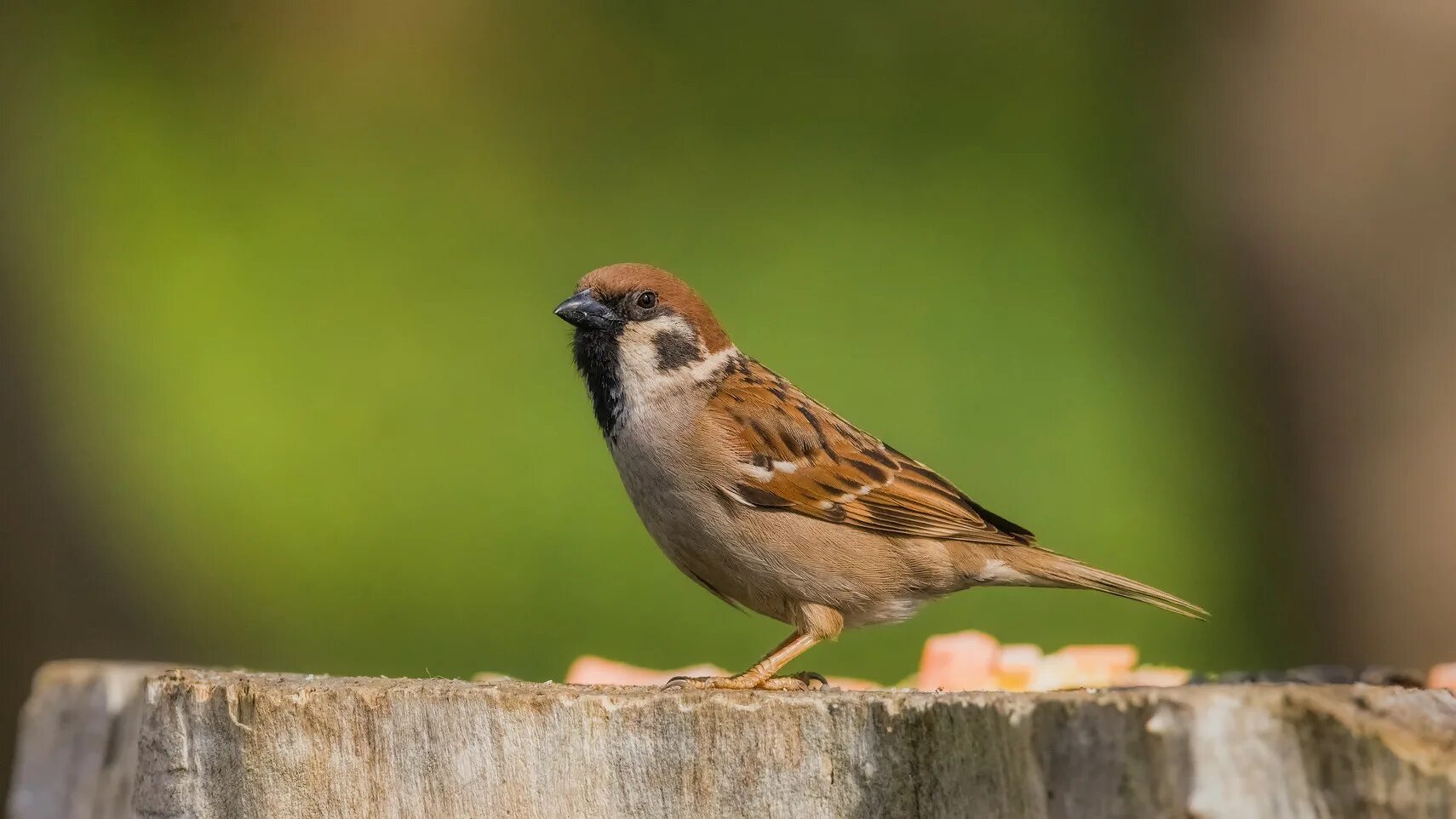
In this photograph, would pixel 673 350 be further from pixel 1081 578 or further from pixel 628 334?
pixel 1081 578

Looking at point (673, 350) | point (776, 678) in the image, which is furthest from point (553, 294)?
point (776, 678)

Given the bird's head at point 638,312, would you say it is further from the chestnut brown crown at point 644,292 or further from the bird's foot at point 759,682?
the bird's foot at point 759,682

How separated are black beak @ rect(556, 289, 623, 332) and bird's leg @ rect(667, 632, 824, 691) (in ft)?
2.36

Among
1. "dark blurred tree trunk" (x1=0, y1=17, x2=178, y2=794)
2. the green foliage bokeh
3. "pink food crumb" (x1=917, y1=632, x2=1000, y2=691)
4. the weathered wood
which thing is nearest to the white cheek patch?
"pink food crumb" (x1=917, y1=632, x2=1000, y2=691)

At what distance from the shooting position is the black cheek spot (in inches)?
130

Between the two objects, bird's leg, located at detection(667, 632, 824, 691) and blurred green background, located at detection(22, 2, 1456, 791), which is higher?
blurred green background, located at detection(22, 2, 1456, 791)

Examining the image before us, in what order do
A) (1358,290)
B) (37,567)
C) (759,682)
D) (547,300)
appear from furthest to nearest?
(547,300) → (37,567) → (1358,290) → (759,682)

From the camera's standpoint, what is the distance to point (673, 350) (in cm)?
332

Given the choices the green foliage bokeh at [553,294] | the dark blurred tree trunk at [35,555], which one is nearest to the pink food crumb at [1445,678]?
the green foliage bokeh at [553,294]

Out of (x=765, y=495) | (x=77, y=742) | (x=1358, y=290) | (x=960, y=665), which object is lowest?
(x=77, y=742)

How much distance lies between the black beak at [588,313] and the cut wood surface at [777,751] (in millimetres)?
1129

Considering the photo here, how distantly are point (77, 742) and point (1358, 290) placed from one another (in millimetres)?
3772

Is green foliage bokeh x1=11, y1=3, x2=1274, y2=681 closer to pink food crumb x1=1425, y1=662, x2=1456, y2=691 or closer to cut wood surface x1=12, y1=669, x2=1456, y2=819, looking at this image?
pink food crumb x1=1425, y1=662, x2=1456, y2=691

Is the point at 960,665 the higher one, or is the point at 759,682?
the point at 960,665
